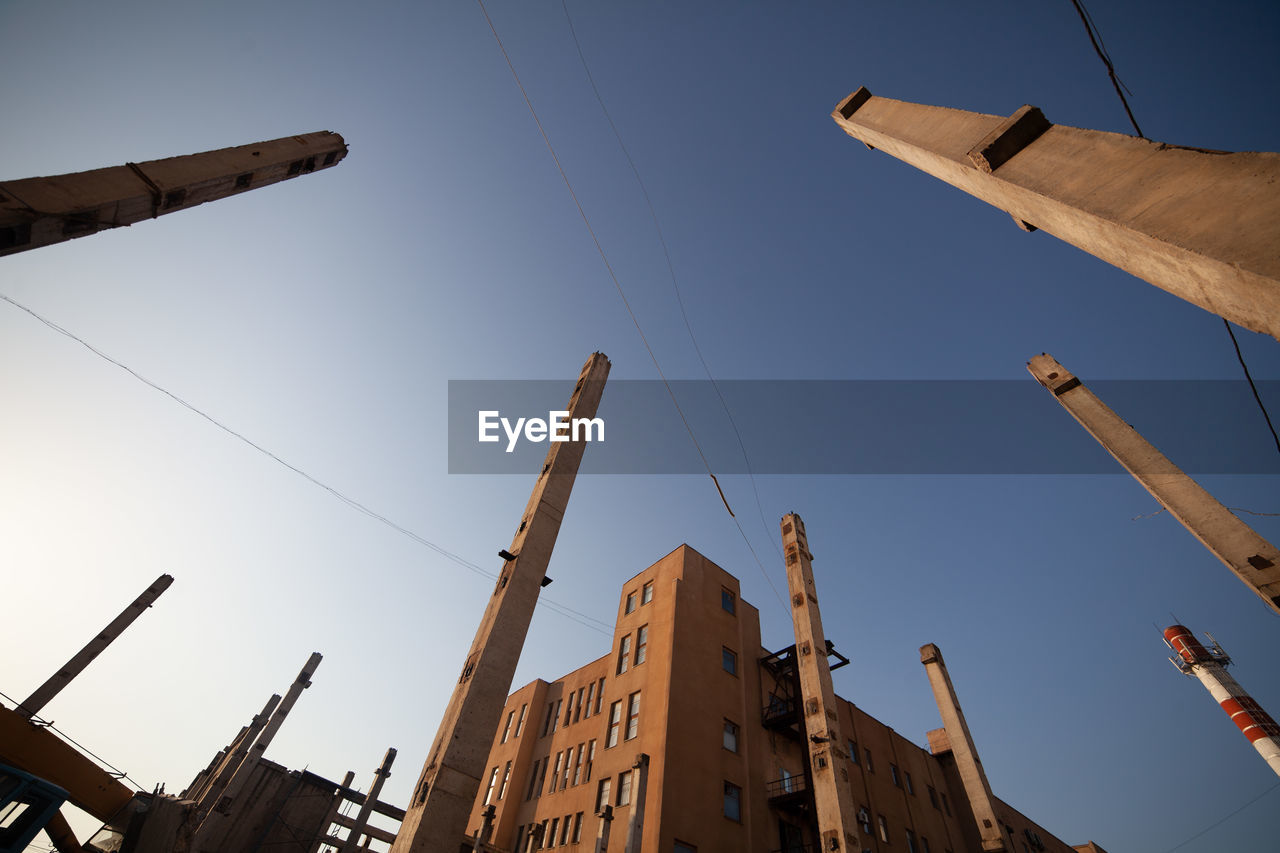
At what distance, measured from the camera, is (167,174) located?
30.5 feet

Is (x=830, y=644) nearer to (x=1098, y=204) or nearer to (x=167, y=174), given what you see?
(x=1098, y=204)

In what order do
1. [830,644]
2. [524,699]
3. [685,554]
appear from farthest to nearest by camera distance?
[524,699], [685,554], [830,644]

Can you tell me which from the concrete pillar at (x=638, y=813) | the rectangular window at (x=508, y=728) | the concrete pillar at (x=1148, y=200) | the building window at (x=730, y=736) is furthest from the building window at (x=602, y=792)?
the concrete pillar at (x=1148, y=200)

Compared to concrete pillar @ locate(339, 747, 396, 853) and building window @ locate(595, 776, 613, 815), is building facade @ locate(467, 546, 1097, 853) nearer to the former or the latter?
building window @ locate(595, 776, 613, 815)

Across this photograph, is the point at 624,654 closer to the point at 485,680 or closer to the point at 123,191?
the point at 485,680

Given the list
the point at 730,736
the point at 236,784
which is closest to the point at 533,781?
the point at 730,736

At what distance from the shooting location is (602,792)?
20031 millimetres

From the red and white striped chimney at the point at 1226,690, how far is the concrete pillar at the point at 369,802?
67106mm

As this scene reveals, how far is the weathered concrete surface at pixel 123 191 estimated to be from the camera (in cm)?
707

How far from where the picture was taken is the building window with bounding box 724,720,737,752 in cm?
2042

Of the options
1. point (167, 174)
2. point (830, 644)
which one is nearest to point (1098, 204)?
point (167, 174)

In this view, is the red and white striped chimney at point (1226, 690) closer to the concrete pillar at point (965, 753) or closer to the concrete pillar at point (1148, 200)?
the concrete pillar at point (965, 753)

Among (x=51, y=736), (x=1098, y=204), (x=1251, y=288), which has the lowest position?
(x=51, y=736)

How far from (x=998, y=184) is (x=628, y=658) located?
22.8m
